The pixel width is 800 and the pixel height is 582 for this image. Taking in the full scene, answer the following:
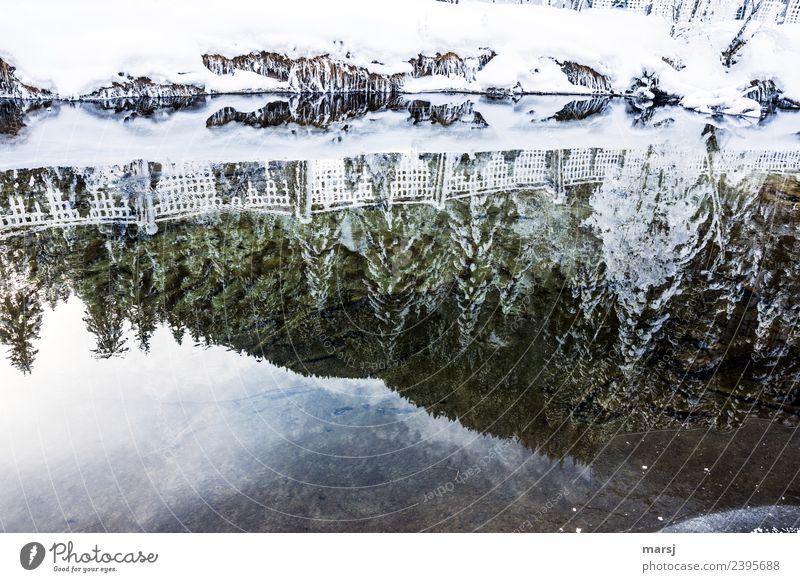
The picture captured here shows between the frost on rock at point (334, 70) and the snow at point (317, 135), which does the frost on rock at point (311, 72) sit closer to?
the frost on rock at point (334, 70)

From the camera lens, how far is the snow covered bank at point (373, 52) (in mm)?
7152

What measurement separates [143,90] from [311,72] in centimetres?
249

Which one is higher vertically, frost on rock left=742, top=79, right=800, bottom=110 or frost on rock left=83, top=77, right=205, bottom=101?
frost on rock left=742, top=79, right=800, bottom=110

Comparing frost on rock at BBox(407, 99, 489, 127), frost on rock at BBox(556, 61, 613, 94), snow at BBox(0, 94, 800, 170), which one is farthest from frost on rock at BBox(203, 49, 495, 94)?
frost on rock at BBox(556, 61, 613, 94)

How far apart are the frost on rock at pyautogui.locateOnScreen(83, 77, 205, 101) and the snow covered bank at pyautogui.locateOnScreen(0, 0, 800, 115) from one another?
1cm

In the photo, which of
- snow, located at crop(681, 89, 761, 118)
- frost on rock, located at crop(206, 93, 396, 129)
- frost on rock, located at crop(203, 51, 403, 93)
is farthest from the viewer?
snow, located at crop(681, 89, 761, 118)

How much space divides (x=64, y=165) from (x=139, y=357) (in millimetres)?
3290

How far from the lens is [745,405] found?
2.25 meters

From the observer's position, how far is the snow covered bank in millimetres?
7152
